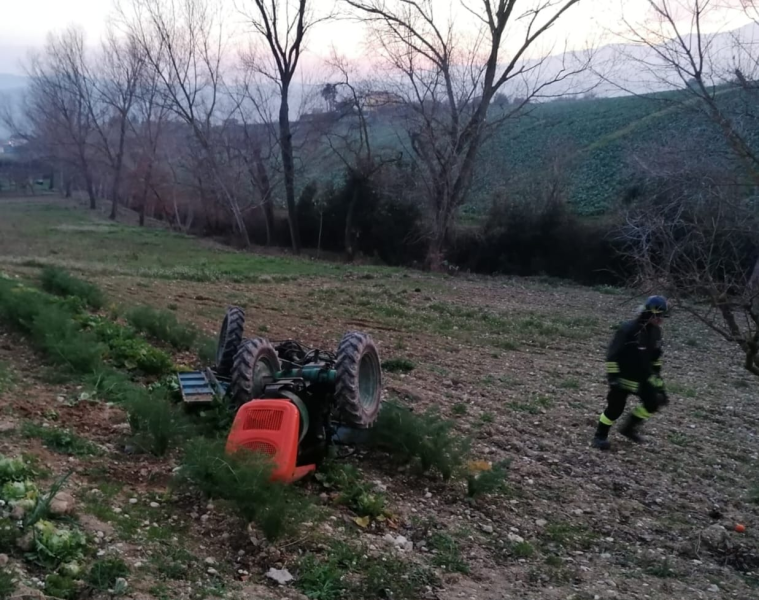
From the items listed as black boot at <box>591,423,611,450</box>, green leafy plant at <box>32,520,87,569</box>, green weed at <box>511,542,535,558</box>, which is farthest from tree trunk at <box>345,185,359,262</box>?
green leafy plant at <box>32,520,87,569</box>

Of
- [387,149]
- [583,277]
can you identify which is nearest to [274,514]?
[583,277]

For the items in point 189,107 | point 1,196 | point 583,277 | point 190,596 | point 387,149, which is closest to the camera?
point 190,596

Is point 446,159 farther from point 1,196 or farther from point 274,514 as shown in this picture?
point 1,196

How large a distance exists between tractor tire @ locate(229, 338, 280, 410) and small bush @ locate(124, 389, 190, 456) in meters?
0.45

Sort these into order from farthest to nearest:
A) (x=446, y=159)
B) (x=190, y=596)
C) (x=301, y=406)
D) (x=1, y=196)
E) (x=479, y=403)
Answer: (x=1, y=196) → (x=446, y=159) → (x=479, y=403) → (x=301, y=406) → (x=190, y=596)

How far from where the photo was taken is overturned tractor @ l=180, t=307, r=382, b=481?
486 cm

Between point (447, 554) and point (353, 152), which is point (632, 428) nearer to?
point (447, 554)

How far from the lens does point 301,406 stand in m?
5.23

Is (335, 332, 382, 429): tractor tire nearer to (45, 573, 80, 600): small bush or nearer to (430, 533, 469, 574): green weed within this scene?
(430, 533, 469, 574): green weed

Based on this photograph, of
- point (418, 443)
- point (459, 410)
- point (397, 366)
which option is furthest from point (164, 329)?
point (418, 443)

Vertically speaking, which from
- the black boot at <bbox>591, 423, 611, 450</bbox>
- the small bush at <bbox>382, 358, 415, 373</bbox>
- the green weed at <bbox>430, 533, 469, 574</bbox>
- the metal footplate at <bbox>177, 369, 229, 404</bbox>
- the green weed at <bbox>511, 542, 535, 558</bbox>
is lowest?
Result: the green weed at <bbox>511, 542, 535, 558</bbox>

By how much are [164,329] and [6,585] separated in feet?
19.6

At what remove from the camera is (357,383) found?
5520mm

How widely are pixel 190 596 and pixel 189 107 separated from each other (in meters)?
37.9
